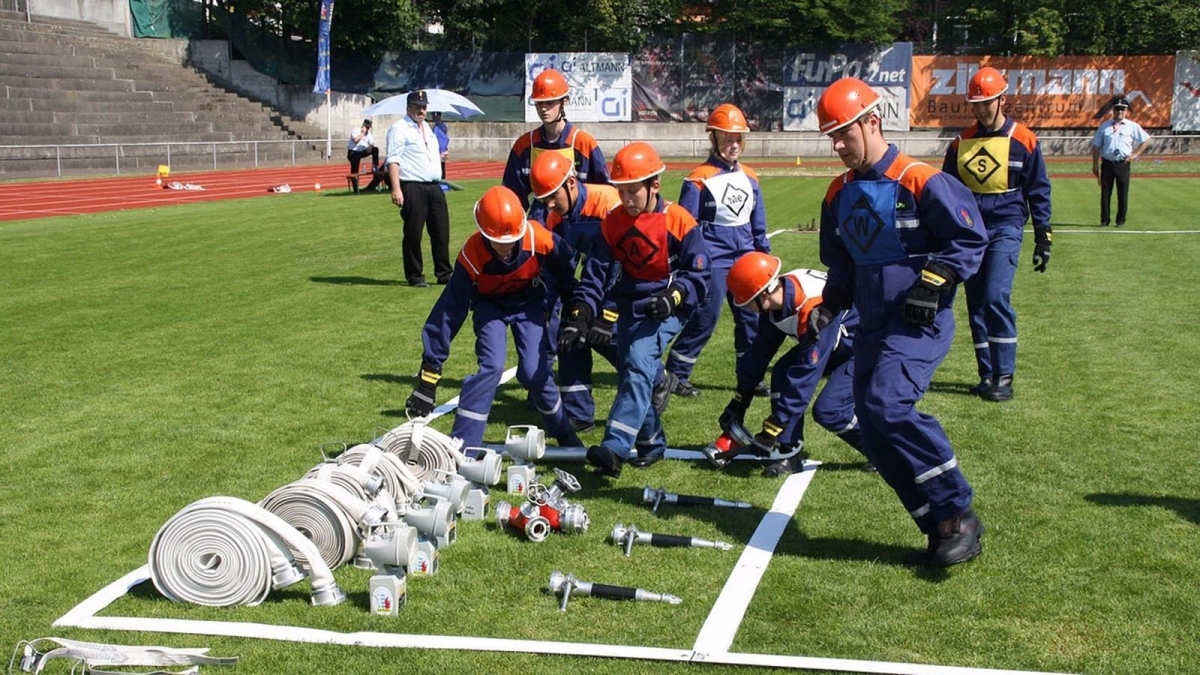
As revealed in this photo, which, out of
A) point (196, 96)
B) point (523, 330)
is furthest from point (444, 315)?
point (196, 96)

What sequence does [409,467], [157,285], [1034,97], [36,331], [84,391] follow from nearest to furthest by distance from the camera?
[409,467] → [84,391] → [36,331] → [157,285] → [1034,97]

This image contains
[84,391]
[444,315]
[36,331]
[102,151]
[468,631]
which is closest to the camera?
[468,631]

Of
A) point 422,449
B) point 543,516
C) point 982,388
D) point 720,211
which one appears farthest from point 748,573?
point 982,388

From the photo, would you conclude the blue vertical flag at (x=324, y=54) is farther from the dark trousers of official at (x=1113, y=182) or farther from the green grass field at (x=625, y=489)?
the green grass field at (x=625, y=489)

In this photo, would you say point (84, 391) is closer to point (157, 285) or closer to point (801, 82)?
point (157, 285)

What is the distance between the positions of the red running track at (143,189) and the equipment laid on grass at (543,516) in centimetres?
2058

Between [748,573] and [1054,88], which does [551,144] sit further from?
[1054,88]

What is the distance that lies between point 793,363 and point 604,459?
4.48 ft

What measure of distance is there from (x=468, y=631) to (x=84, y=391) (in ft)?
18.9

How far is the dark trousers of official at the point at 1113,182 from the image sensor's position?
2162cm

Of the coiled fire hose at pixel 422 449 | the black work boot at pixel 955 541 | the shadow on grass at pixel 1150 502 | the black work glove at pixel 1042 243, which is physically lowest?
the shadow on grass at pixel 1150 502

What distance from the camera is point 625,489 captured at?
6.86m

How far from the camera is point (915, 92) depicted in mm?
47844

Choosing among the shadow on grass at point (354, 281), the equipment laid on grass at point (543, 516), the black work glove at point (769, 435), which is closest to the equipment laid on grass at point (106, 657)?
the equipment laid on grass at point (543, 516)
